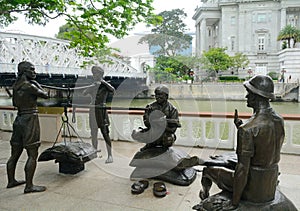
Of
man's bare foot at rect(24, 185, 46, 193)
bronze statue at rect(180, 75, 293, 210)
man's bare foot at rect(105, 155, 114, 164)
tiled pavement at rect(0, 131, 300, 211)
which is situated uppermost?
bronze statue at rect(180, 75, 293, 210)

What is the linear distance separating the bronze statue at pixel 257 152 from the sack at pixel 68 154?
82.1 inches

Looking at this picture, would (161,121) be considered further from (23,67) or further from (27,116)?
(23,67)

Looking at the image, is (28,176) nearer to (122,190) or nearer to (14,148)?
(14,148)

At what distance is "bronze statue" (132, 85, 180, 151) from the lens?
11.6 ft

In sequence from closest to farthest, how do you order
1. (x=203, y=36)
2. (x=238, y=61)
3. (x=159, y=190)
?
(x=159, y=190) → (x=238, y=61) → (x=203, y=36)

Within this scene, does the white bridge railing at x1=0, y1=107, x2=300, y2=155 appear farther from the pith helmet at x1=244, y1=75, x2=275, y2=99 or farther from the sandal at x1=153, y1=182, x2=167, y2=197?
the pith helmet at x1=244, y1=75, x2=275, y2=99

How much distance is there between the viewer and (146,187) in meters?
3.42

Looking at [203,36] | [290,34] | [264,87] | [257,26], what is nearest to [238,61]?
[290,34]

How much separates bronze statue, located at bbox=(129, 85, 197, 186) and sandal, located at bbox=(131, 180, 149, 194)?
0.94 ft

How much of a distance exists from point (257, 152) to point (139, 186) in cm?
172

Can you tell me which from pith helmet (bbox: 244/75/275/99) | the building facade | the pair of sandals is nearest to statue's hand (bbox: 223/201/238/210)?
pith helmet (bbox: 244/75/275/99)

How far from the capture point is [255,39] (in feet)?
129

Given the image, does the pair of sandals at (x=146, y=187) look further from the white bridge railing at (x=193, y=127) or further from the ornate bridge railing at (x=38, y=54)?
the ornate bridge railing at (x=38, y=54)

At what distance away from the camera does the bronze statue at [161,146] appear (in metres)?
3.53
